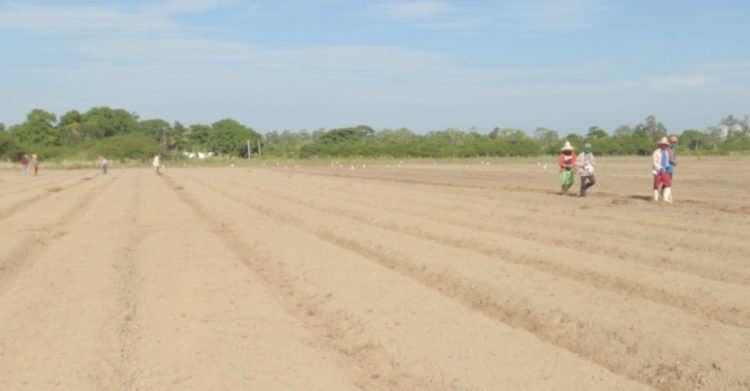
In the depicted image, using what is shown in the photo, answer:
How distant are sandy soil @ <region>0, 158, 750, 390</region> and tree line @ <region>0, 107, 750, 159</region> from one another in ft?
166

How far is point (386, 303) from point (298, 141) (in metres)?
102

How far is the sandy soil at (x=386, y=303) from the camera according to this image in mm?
5027

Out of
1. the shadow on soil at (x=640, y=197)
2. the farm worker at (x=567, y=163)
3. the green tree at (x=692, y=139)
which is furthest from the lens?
the green tree at (x=692, y=139)

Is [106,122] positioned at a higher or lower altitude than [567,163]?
higher

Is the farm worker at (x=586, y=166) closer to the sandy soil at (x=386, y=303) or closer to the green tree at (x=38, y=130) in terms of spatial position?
the sandy soil at (x=386, y=303)

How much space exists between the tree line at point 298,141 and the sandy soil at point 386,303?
5045cm

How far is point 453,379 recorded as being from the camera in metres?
4.83

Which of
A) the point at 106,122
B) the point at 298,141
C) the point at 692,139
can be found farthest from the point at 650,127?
the point at 106,122

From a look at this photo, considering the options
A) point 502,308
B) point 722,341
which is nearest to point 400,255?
point 502,308

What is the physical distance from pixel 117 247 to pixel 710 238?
8.44 metres

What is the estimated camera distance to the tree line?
241 feet

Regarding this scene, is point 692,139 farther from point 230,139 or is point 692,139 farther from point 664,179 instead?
point 664,179

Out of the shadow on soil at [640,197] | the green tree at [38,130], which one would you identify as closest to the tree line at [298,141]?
the green tree at [38,130]

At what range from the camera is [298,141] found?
108 m
